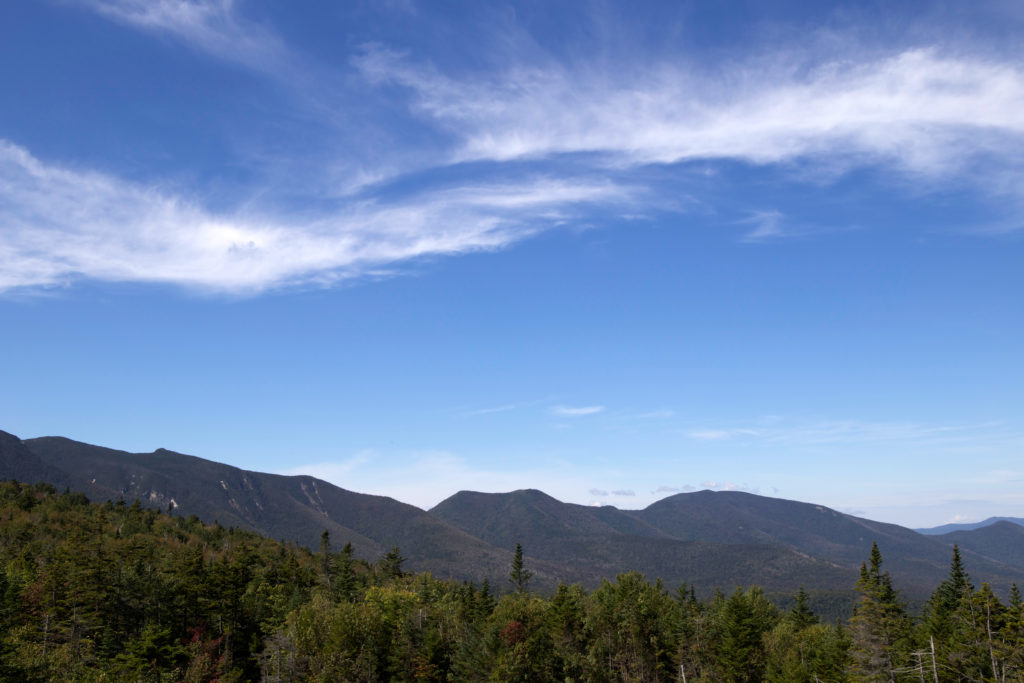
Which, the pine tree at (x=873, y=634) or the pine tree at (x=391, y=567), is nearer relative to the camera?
the pine tree at (x=873, y=634)

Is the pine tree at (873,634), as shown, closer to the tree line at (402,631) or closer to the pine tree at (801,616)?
the tree line at (402,631)

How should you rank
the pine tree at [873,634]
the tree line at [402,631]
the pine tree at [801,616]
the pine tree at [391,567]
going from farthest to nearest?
the pine tree at [391,567], the pine tree at [801,616], the tree line at [402,631], the pine tree at [873,634]

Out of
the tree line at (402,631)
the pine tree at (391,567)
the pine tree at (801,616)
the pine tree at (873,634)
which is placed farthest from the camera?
the pine tree at (391,567)

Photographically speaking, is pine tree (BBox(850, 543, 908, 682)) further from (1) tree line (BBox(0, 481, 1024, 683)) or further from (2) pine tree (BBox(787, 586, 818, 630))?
(2) pine tree (BBox(787, 586, 818, 630))

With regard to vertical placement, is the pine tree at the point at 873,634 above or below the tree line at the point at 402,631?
above

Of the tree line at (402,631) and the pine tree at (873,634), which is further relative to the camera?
the tree line at (402,631)

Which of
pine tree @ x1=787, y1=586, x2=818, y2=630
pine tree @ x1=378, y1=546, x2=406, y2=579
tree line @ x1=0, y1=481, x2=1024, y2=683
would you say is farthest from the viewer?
pine tree @ x1=378, y1=546, x2=406, y2=579

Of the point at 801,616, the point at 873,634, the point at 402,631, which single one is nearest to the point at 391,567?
the point at 402,631

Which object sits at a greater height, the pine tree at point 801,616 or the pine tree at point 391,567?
the pine tree at point 391,567

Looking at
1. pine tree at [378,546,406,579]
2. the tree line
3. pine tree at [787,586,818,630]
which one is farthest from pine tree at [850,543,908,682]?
A: pine tree at [378,546,406,579]

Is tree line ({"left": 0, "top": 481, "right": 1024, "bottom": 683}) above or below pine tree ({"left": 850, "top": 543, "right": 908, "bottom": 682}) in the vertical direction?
below

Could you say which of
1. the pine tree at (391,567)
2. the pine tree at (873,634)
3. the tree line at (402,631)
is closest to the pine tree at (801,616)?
the tree line at (402,631)

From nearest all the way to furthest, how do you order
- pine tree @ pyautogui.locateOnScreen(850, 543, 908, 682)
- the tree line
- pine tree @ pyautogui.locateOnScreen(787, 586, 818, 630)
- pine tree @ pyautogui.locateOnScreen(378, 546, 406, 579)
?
pine tree @ pyautogui.locateOnScreen(850, 543, 908, 682)
the tree line
pine tree @ pyautogui.locateOnScreen(787, 586, 818, 630)
pine tree @ pyautogui.locateOnScreen(378, 546, 406, 579)

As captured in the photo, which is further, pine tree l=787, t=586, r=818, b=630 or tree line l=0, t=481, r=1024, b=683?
pine tree l=787, t=586, r=818, b=630
